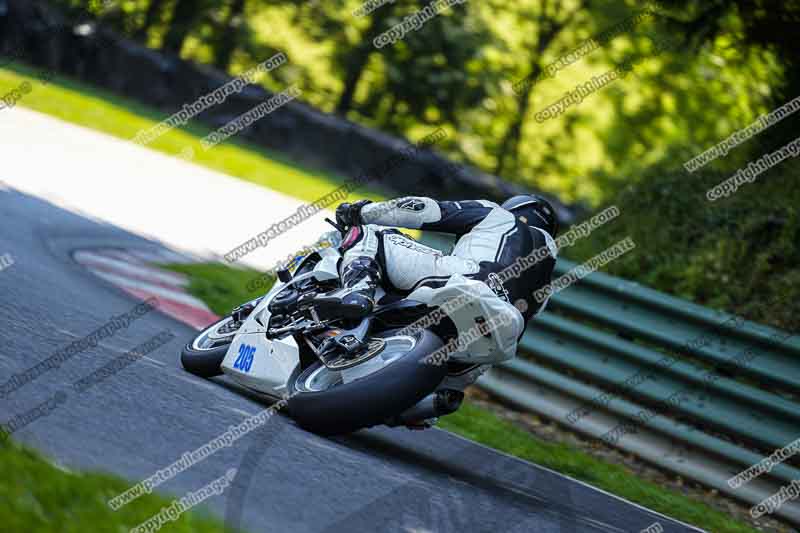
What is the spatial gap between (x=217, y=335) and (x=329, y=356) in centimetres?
121

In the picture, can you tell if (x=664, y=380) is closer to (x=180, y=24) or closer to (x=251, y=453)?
(x=251, y=453)

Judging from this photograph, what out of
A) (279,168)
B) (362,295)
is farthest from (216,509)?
(279,168)

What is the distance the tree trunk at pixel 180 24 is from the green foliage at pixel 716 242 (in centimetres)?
1955

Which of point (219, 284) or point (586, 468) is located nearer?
point (586, 468)

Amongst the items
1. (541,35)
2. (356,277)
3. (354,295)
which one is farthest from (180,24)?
(354,295)

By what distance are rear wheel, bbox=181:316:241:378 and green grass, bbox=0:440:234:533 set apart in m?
2.68

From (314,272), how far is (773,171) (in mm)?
6920

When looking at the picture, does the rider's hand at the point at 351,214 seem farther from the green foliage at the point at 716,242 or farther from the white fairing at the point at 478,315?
the green foliage at the point at 716,242

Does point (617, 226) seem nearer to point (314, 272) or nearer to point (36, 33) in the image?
point (314, 272)

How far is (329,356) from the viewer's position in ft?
19.9

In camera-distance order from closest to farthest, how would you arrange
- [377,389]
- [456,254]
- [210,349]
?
[377,389]
[456,254]
[210,349]

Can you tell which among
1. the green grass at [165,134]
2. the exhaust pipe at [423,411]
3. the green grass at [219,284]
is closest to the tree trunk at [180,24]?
the green grass at [165,134]

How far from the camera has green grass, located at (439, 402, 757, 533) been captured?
298 inches

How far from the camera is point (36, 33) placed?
79.9 ft
